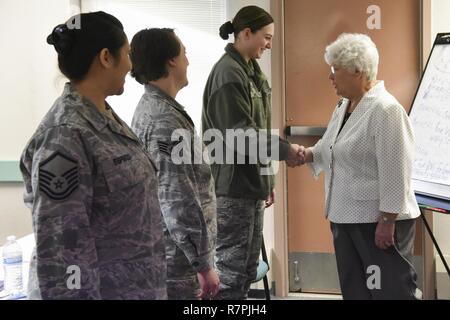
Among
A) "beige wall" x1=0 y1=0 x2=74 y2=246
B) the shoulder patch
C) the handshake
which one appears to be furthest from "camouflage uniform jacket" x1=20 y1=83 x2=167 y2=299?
"beige wall" x1=0 y1=0 x2=74 y2=246

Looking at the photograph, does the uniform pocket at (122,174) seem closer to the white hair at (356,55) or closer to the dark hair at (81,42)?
the dark hair at (81,42)

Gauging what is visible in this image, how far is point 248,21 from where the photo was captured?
177cm

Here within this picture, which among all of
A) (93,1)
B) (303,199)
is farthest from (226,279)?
(93,1)

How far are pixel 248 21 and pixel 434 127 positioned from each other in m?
0.91

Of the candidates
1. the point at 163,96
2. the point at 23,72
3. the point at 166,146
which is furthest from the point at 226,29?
the point at 23,72

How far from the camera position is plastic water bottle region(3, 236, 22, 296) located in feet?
4.06

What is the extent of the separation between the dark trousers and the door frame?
0.79 m

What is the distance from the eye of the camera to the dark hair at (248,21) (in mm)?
1767

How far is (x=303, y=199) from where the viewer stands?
247cm

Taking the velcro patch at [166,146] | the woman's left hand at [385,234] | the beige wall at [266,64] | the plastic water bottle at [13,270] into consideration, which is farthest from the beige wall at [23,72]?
the woman's left hand at [385,234]

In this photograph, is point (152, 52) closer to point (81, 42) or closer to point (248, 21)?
point (81, 42)

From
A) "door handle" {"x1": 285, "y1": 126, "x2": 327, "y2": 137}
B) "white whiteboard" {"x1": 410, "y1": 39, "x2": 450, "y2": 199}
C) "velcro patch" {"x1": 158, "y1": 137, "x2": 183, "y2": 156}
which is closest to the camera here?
"velcro patch" {"x1": 158, "y1": 137, "x2": 183, "y2": 156}

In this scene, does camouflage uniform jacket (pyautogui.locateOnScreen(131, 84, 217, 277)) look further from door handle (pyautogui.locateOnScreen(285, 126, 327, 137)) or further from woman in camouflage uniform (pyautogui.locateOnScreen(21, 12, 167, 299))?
door handle (pyautogui.locateOnScreen(285, 126, 327, 137))
